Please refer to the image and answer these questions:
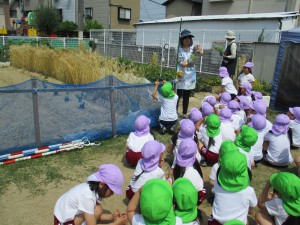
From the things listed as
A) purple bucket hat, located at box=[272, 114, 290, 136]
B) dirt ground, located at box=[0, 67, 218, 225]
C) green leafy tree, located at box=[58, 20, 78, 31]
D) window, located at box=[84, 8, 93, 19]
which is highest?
window, located at box=[84, 8, 93, 19]

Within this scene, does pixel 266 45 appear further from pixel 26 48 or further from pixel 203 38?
pixel 26 48

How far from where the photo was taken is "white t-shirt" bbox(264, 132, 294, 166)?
13.5 ft

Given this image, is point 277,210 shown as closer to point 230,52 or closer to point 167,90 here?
point 167,90

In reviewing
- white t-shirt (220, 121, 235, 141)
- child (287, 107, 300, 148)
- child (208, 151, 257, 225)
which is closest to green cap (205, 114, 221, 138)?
white t-shirt (220, 121, 235, 141)

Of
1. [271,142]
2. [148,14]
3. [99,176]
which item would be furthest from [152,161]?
[148,14]

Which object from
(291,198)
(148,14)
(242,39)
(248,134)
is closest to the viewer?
(291,198)

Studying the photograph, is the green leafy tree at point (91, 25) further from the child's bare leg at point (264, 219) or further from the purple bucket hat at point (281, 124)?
the child's bare leg at point (264, 219)

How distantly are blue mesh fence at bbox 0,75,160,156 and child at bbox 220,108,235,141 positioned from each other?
163cm

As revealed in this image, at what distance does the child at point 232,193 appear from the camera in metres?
2.36

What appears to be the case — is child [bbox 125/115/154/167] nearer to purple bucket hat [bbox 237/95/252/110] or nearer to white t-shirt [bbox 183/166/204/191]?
white t-shirt [bbox 183/166/204/191]

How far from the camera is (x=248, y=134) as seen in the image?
329 cm

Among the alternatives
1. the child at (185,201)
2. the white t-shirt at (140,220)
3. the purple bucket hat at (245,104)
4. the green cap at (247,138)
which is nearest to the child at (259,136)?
the green cap at (247,138)

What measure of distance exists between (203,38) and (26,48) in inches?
311

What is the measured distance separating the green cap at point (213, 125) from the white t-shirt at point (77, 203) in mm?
2077
